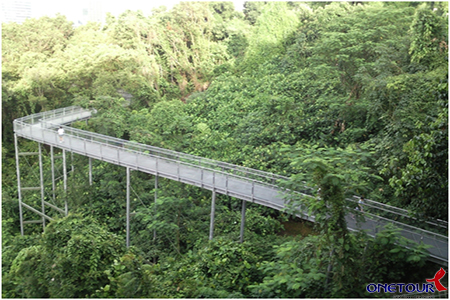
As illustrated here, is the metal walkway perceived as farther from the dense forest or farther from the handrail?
the dense forest

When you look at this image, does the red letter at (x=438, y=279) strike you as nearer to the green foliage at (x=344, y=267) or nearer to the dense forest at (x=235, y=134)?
the dense forest at (x=235, y=134)

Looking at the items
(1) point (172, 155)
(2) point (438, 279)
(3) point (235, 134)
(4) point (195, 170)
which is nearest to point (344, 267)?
(2) point (438, 279)

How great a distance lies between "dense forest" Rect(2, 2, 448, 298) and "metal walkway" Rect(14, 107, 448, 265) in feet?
1.90

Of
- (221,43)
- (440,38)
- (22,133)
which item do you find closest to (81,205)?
(22,133)

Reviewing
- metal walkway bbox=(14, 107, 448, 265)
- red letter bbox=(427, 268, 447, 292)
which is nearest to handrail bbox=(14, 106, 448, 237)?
metal walkway bbox=(14, 107, 448, 265)

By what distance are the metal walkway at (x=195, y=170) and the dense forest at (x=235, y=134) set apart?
58cm

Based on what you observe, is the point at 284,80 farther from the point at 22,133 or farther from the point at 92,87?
the point at 22,133

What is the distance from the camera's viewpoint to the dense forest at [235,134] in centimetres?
868

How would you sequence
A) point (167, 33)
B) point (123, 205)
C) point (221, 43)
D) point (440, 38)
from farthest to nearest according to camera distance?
point (221, 43) → point (167, 33) → point (123, 205) → point (440, 38)

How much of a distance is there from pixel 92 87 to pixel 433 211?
21.1 metres

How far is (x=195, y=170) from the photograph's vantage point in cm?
1406

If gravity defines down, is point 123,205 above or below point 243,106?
below

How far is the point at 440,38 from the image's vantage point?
15312 millimetres

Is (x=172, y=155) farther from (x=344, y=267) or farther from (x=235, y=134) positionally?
(x=344, y=267)
